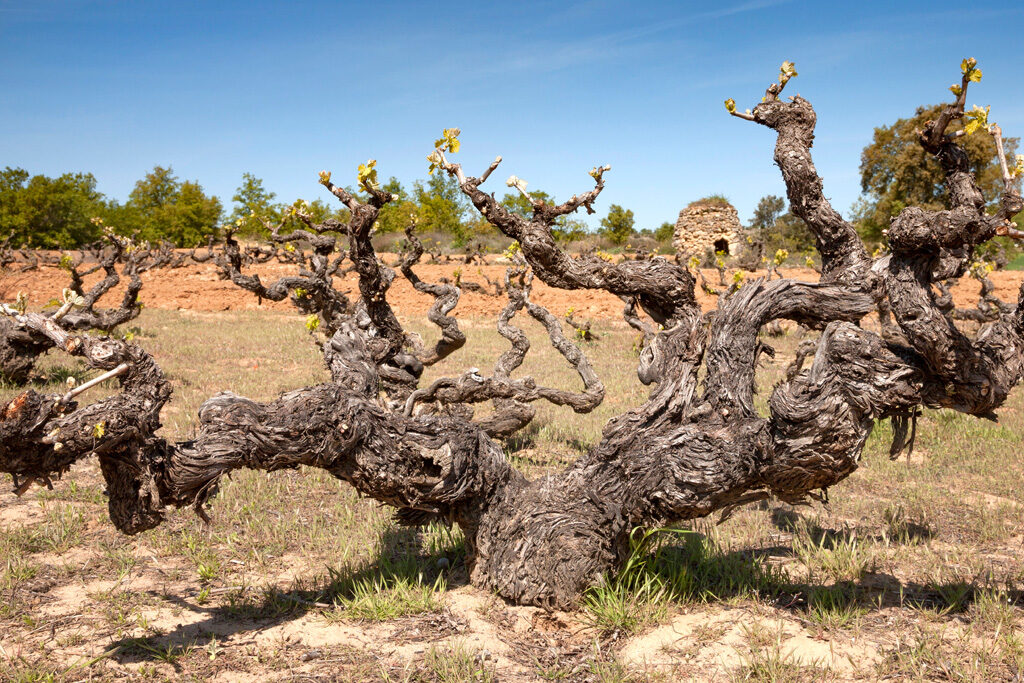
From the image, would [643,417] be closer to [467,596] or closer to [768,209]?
[467,596]

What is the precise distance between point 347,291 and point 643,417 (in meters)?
18.7

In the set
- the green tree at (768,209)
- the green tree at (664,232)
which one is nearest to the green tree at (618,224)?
the green tree at (664,232)

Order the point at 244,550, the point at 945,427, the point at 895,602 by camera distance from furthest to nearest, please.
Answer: the point at 945,427 < the point at 244,550 < the point at 895,602

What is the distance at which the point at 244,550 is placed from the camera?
545 centimetres

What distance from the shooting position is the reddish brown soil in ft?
70.8

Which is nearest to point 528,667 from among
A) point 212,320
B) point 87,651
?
point 87,651

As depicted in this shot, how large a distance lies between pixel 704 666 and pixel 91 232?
4644 centimetres

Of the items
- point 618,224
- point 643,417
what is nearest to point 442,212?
point 618,224

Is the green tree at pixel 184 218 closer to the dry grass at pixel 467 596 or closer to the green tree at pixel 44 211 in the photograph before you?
the green tree at pixel 44 211

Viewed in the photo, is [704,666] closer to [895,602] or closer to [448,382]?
[895,602]

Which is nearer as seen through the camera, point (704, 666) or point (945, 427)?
point (704, 666)

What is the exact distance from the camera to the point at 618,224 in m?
40.8

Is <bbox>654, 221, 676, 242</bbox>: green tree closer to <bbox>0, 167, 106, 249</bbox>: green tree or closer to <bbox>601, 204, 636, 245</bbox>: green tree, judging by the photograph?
<bbox>601, 204, 636, 245</bbox>: green tree

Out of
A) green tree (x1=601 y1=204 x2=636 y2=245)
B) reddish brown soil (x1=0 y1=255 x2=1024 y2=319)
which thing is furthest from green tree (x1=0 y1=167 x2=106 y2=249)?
green tree (x1=601 y1=204 x2=636 y2=245)
